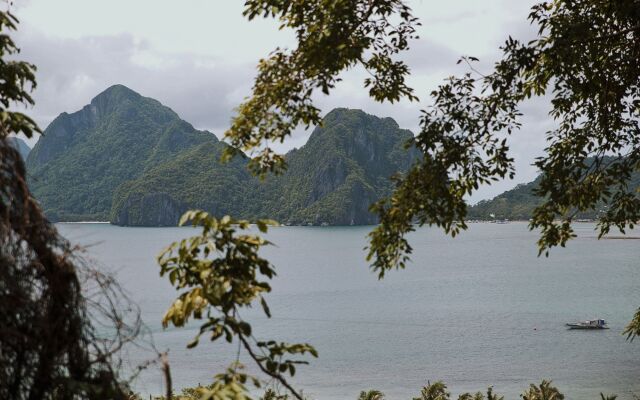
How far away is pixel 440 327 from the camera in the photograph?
52.9 m

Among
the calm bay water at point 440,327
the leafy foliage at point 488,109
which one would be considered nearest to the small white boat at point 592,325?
the calm bay water at point 440,327

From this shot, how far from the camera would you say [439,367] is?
4025 cm

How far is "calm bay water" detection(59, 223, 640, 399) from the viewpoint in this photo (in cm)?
3741

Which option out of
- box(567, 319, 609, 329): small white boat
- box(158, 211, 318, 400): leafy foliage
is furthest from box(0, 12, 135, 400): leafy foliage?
box(567, 319, 609, 329): small white boat

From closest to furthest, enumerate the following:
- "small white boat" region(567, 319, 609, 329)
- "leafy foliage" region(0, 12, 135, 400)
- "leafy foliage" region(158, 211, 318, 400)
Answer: "leafy foliage" region(0, 12, 135, 400), "leafy foliage" region(158, 211, 318, 400), "small white boat" region(567, 319, 609, 329)

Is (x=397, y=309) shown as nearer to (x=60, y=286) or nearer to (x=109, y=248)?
(x=60, y=286)

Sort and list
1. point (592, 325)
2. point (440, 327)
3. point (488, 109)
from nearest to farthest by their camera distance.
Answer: point (488, 109), point (592, 325), point (440, 327)

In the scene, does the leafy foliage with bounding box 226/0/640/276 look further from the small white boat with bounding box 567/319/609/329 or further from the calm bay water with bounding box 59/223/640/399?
the small white boat with bounding box 567/319/609/329

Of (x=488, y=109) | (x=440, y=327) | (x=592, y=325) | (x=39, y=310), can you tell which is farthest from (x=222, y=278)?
(x=592, y=325)

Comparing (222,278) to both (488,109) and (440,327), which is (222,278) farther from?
(440,327)

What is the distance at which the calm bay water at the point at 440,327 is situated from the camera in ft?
123

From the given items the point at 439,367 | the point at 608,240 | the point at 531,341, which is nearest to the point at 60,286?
the point at 439,367

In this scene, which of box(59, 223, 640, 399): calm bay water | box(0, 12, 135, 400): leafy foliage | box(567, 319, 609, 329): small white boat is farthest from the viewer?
box(567, 319, 609, 329): small white boat

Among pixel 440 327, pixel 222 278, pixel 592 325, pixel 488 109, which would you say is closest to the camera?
pixel 222 278
